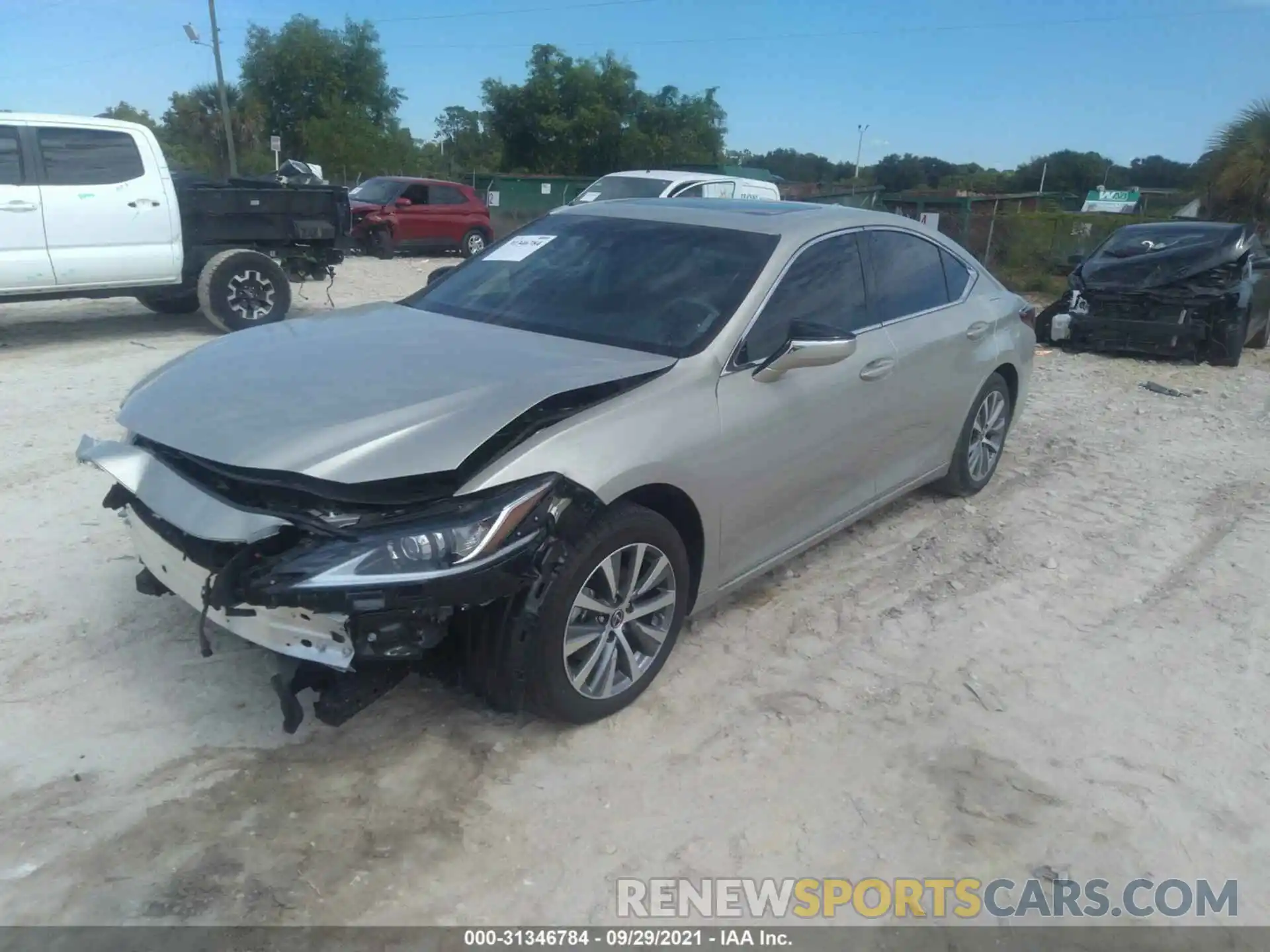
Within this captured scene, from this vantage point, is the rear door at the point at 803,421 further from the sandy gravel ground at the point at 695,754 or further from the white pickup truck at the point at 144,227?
the white pickup truck at the point at 144,227

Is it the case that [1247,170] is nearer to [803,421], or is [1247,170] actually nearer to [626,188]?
[626,188]

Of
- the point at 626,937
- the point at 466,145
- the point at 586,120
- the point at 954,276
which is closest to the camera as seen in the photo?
the point at 626,937

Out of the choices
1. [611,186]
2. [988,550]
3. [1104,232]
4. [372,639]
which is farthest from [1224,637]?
[1104,232]

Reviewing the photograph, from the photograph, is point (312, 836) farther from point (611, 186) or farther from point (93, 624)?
point (611, 186)

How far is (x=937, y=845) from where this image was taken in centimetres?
294

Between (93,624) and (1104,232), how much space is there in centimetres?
2050

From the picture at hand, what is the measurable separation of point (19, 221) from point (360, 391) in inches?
274

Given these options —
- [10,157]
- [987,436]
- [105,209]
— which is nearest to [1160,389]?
[987,436]

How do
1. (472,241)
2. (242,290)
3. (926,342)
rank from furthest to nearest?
Answer: (472,241) → (242,290) → (926,342)

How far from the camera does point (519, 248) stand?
4.61m

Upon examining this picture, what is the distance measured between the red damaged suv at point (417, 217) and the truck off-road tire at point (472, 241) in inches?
0.5

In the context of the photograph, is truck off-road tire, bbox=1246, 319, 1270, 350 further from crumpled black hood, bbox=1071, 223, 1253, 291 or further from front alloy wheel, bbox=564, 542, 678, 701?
front alloy wheel, bbox=564, 542, 678, 701
